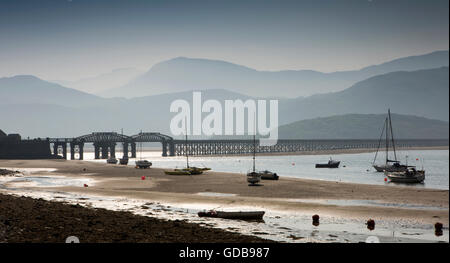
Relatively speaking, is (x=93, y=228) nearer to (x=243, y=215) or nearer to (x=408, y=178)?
(x=243, y=215)

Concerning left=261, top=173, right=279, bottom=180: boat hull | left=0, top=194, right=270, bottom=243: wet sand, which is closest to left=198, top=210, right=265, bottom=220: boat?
left=0, top=194, right=270, bottom=243: wet sand

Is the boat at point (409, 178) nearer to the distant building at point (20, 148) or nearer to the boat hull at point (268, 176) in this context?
the boat hull at point (268, 176)

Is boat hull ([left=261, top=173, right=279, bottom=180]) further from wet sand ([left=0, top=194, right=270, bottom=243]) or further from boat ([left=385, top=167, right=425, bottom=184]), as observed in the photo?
wet sand ([left=0, top=194, right=270, bottom=243])

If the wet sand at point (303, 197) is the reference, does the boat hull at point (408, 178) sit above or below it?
above

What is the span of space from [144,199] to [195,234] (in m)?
22.9

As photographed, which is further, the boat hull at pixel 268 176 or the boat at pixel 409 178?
the boat hull at pixel 268 176

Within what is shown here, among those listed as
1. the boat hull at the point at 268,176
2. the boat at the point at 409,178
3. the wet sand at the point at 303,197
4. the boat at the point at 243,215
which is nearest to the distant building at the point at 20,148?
the wet sand at the point at 303,197

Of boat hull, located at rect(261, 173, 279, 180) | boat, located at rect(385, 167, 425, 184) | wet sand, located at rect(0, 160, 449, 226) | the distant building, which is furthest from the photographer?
the distant building

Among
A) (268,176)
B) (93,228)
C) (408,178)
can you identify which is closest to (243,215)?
(93,228)

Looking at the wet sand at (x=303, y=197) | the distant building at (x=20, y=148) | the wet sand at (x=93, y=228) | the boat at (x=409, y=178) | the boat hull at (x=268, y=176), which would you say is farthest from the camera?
the distant building at (x=20, y=148)

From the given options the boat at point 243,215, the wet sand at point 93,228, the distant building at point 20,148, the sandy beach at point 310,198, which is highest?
the distant building at point 20,148

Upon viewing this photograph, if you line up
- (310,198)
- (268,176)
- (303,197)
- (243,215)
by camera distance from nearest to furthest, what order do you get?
(243,215), (310,198), (303,197), (268,176)
